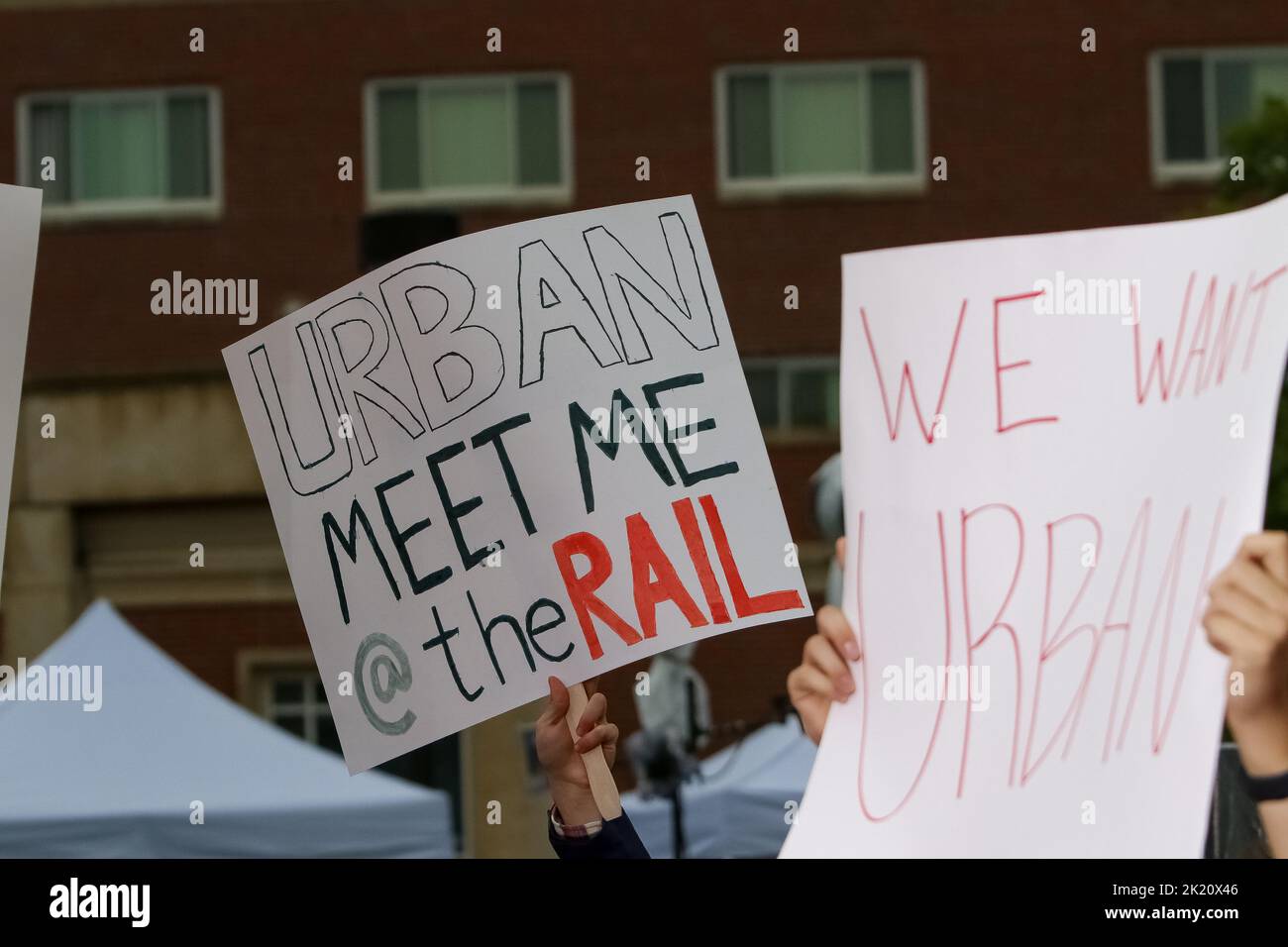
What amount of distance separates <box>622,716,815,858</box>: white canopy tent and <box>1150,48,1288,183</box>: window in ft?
2.55

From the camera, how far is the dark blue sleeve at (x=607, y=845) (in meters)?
1.24

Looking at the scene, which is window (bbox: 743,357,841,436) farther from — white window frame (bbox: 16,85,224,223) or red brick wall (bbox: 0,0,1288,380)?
white window frame (bbox: 16,85,224,223)

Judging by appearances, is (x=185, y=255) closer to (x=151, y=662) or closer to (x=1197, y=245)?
(x=151, y=662)

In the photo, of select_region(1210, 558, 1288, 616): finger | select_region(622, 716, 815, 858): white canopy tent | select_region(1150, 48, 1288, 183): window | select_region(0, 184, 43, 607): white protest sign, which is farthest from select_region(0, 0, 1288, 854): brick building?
select_region(1210, 558, 1288, 616): finger

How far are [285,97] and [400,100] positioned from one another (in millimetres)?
137

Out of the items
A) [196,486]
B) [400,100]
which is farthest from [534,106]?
[196,486]

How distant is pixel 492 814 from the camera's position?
142cm

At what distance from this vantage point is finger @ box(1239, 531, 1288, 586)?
42.9 inches

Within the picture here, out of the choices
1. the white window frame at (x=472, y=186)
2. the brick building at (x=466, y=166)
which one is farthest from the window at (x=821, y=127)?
the white window frame at (x=472, y=186)

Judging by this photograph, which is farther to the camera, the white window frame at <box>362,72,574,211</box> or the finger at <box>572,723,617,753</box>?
the white window frame at <box>362,72,574,211</box>

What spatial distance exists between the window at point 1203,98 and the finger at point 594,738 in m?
0.94

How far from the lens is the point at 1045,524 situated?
3.94ft

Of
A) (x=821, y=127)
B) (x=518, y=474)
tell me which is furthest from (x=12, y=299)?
(x=821, y=127)
